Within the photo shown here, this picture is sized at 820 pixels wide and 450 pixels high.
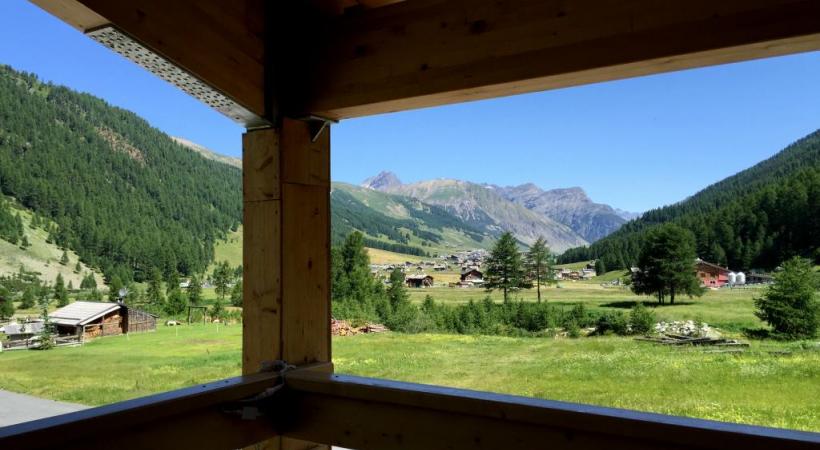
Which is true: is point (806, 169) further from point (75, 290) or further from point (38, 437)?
point (75, 290)

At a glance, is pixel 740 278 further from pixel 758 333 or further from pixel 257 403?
pixel 257 403

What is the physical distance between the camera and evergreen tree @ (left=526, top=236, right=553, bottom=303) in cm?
517

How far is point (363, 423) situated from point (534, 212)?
7.19 meters

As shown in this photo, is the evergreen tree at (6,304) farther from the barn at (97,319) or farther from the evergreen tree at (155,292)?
the evergreen tree at (155,292)

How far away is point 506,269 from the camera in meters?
5.41

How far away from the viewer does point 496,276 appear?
548 cm

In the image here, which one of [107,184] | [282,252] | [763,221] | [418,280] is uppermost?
[107,184]

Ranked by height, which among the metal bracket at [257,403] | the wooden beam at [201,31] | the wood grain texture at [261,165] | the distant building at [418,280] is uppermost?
the wooden beam at [201,31]

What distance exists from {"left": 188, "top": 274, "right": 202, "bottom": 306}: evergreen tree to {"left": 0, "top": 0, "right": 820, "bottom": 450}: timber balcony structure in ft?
10.6

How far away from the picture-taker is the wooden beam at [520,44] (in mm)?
939

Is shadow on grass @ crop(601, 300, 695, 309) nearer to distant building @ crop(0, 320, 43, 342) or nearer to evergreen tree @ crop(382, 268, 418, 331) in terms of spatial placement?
evergreen tree @ crop(382, 268, 418, 331)

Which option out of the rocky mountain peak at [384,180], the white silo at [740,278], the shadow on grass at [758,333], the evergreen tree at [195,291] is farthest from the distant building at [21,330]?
the rocky mountain peak at [384,180]

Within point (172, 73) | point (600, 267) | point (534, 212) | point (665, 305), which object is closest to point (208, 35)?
point (172, 73)

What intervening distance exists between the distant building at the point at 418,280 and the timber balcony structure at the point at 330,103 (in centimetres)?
488
